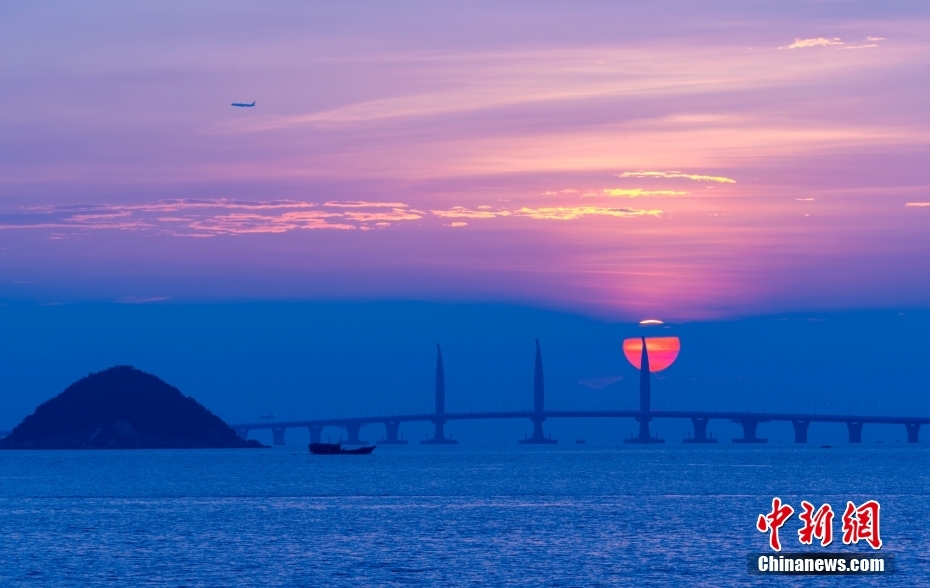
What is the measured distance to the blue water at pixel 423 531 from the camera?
4909 centimetres

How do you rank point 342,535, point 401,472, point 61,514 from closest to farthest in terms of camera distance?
1. point 342,535
2. point 61,514
3. point 401,472

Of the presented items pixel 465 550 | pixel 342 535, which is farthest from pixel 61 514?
pixel 465 550

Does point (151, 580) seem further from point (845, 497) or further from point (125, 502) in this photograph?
Answer: point (845, 497)

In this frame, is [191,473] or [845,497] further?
[191,473]

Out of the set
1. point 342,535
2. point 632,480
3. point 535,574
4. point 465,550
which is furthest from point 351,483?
point 535,574

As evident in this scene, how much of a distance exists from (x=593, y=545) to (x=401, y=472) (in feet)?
292

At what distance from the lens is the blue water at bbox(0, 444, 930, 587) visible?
161 ft

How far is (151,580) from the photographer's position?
157 ft

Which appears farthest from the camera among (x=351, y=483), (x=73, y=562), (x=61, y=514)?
(x=351, y=483)

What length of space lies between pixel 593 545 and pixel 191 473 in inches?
3801

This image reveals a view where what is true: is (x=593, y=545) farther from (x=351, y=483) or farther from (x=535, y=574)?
(x=351, y=483)

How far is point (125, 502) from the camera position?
304ft

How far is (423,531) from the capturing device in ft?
214

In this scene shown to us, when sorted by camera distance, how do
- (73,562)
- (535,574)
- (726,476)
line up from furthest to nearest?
1. (726,476)
2. (73,562)
3. (535,574)
